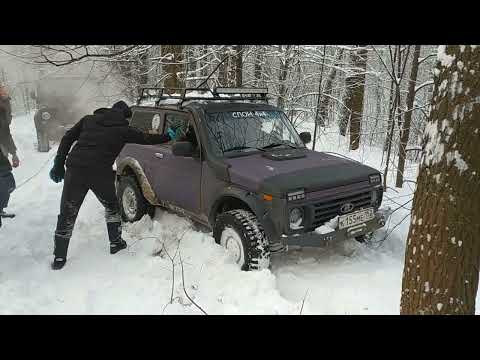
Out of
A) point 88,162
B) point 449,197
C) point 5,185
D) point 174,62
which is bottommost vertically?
point 5,185

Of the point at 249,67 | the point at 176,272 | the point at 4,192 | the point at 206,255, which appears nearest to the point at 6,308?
the point at 176,272

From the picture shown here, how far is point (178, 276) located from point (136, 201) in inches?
Result: 82.2

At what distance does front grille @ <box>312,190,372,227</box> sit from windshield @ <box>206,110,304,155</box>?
1.21 meters

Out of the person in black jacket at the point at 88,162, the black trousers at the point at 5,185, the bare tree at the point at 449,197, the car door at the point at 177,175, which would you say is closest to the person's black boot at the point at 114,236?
the person in black jacket at the point at 88,162

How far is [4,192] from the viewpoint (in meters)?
5.75

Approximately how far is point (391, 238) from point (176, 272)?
111 inches

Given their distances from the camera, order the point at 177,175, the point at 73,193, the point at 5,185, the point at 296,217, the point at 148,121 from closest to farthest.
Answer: the point at 296,217
the point at 73,193
the point at 177,175
the point at 5,185
the point at 148,121

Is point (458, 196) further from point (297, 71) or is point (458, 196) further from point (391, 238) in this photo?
point (297, 71)

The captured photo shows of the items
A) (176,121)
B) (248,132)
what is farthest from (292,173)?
(176,121)

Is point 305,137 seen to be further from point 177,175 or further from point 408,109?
point 408,109

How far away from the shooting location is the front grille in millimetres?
4066

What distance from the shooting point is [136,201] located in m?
5.98

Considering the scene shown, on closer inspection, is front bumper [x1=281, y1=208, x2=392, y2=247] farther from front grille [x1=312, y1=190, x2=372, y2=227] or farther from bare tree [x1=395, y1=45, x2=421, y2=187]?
bare tree [x1=395, y1=45, x2=421, y2=187]

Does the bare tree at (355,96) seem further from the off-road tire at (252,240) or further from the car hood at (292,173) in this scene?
the off-road tire at (252,240)
